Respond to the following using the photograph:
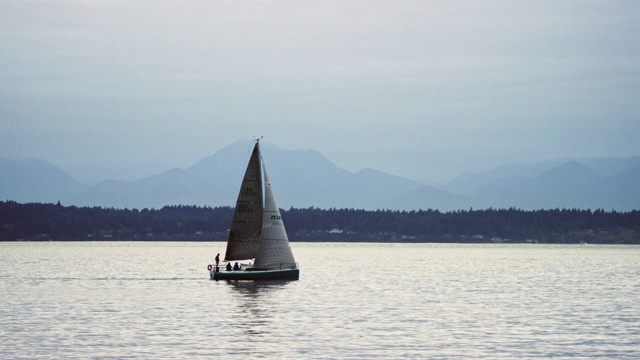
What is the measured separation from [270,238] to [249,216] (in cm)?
270

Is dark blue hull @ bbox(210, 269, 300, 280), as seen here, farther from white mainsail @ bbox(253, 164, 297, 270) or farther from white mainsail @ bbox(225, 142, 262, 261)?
white mainsail @ bbox(225, 142, 262, 261)

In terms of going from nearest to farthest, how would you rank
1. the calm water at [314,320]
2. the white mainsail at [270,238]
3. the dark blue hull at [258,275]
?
the calm water at [314,320] < the white mainsail at [270,238] < the dark blue hull at [258,275]

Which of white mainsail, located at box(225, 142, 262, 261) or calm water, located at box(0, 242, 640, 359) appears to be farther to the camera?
white mainsail, located at box(225, 142, 262, 261)

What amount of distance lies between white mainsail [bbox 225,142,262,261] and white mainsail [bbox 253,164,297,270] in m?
0.55

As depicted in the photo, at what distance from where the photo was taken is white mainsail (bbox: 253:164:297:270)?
8847 cm

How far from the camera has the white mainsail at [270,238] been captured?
8847 centimetres

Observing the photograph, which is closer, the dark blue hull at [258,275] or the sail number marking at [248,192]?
the sail number marking at [248,192]

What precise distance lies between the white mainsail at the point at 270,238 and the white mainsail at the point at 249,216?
552 millimetres

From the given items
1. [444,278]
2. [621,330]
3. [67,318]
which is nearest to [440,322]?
[621,330]

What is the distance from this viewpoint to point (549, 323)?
197 feet

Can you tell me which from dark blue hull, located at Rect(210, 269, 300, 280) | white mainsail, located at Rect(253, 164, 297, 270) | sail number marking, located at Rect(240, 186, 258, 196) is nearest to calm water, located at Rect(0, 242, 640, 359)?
dark blue hull, located at Rect(210, 269, 300, 280)

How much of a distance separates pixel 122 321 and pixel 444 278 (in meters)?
63.8

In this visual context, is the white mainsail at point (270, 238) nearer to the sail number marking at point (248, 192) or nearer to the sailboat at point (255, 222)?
the sailboat at point (255, 222)

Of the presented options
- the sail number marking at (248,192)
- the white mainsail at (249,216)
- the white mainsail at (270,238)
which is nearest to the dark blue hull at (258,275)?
the white mainsail at (270,238)
